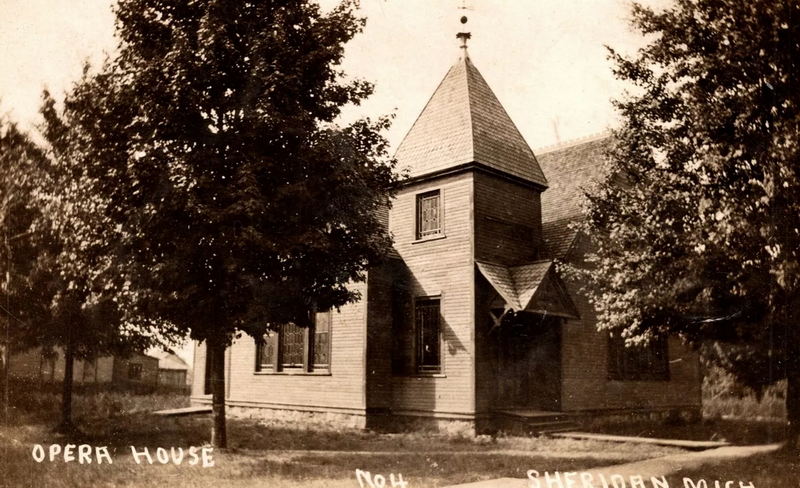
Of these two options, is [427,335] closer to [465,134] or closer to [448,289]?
[448,289]

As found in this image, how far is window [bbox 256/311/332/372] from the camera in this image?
18.7 metres

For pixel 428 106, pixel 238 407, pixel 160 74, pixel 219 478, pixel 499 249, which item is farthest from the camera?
pixel 238 407

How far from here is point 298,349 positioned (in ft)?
64.0

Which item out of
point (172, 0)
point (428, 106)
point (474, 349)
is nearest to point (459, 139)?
point (428, 106)

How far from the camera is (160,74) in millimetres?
11297

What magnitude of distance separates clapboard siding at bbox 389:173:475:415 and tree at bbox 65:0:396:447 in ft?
13.6

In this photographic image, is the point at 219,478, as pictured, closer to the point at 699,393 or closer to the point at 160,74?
the point at 160,74

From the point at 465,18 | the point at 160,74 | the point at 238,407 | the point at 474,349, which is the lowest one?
the point at 238,407

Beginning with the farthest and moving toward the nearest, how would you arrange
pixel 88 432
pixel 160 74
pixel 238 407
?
pixel 238 407
pixel 88 432
pixel 160 74

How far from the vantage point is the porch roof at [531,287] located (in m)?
15.6

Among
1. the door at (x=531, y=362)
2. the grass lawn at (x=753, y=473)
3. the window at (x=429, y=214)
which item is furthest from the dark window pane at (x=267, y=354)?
the grass lawn at (x=753, y=473)

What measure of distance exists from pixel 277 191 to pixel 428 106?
826 centimetres
